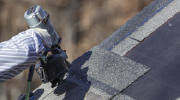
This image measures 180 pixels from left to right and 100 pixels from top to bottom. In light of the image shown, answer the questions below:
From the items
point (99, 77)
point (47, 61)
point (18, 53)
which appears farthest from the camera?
point (99, 77)

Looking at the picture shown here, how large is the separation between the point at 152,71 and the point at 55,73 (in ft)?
4.23

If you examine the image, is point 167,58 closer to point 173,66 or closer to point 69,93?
point 173,66

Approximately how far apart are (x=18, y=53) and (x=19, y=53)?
0.04 feet

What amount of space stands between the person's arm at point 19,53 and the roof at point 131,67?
878 millimetres

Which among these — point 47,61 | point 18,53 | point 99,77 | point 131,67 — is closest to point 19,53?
point 18,53

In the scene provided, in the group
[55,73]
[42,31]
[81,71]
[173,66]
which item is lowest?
[173,66]

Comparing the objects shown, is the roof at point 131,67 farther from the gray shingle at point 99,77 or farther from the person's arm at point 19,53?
the person's arm at point 19,53

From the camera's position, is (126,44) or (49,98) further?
(126,44)

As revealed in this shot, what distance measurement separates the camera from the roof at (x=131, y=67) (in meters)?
3.12

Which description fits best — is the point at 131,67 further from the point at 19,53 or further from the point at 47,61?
the point at 19,53

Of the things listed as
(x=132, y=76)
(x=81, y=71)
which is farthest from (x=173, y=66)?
(x=81, y=71)

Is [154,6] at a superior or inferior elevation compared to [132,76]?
superior

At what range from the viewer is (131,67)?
3.42 metres

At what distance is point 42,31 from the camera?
2973 millimetres
